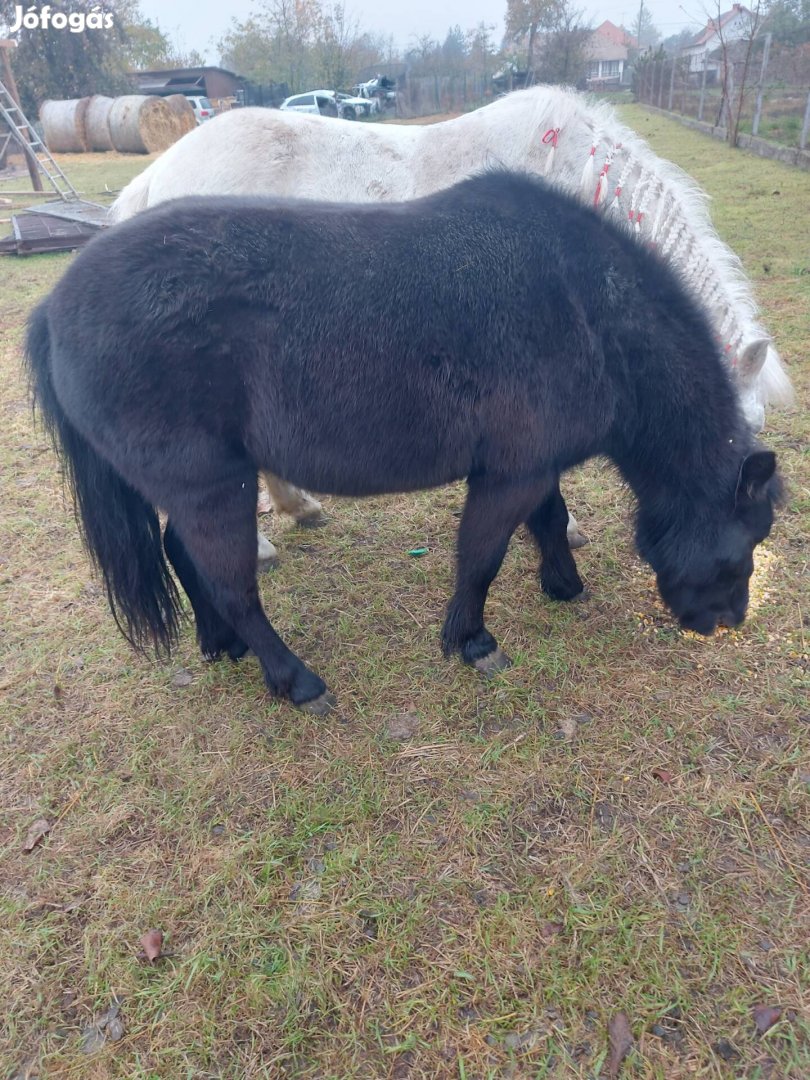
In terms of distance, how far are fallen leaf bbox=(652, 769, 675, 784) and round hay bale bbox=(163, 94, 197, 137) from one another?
83.6ft

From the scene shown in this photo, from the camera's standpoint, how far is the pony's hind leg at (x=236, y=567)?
7.42 ft

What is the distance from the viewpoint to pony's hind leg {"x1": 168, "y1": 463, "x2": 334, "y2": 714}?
2.26 metres

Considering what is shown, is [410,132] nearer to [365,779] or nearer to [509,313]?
[509,313]

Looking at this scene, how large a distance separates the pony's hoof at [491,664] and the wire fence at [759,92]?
43.1 ft

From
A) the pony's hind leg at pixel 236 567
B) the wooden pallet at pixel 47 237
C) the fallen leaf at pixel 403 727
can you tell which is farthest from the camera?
the wooden pallet at pixel 47 237

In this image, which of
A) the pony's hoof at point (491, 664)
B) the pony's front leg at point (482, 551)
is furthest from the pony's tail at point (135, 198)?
the pony's hoof at point (491, 664)

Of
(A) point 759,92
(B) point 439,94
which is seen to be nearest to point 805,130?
(A) point 759,92

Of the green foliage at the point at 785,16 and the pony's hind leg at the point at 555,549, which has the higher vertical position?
the green foliage at the point at 785,16

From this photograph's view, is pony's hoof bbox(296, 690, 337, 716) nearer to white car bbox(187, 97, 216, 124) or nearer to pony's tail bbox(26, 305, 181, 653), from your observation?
pony's tail bbox(26, 305, 181, 653)

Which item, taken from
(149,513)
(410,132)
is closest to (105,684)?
(149,513)

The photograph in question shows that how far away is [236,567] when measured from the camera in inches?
93.3

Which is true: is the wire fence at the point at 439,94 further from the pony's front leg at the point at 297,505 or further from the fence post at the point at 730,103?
the pony's front leg at the point at 297,505

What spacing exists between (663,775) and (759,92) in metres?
16.3

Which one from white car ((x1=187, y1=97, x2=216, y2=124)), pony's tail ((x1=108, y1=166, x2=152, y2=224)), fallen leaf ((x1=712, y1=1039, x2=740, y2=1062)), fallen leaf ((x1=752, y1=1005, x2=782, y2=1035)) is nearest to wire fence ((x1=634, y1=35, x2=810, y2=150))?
pony's tail ((x1=108, y1=166, x2=152, y2=224))
